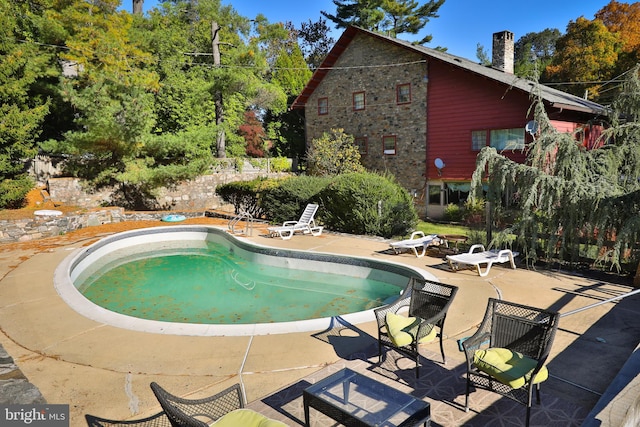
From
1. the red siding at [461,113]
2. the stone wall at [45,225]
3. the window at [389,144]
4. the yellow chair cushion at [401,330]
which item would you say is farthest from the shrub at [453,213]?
the stone wall at [45,225]

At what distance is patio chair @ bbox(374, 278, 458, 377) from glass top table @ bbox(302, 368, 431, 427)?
34.5 inches

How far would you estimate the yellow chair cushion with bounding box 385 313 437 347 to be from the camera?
427cm

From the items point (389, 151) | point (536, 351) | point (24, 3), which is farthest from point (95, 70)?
point (536, 351)

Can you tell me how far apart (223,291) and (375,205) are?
5512 millimetres

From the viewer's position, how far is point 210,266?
11438 mm

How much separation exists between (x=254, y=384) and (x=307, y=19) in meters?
45.6

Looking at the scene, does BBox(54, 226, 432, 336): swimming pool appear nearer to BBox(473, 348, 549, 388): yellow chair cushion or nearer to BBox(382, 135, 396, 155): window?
BBox(473, 348, 549, 388): yellow chair cushion

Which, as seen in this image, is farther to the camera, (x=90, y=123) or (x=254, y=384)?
(x=90, y=123)

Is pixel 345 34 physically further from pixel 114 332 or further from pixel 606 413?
pixel 606 413

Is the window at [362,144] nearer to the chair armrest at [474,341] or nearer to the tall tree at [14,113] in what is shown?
the tall tree at [14,113]

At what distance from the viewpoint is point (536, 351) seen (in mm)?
3781

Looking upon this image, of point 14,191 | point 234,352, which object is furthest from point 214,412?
point 14,191

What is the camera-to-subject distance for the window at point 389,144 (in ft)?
66.8

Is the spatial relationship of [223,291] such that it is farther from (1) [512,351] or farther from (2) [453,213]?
(2) [453,213]
